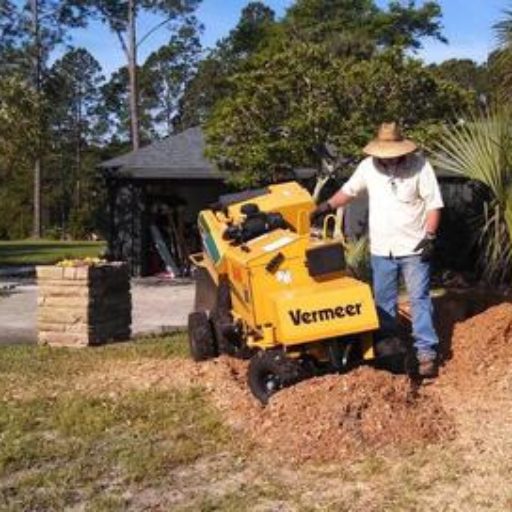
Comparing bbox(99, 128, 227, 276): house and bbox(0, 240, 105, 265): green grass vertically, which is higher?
bbox(99, 128, 227, 276): house

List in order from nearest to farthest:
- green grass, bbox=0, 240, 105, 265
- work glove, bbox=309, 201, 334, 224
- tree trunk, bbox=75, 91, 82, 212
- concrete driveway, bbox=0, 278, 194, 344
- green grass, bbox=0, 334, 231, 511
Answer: green grass, bbox=0, 334, 231, 511 → work glove, bbox=309, 201, 334, 224 → concrete driveway, bbox=0, 278, 194, 344 → green grass, bbox=0, 240, 105, 265 → tree trunk, bbox=75, 91, 82, 212

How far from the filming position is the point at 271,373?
6.37 m

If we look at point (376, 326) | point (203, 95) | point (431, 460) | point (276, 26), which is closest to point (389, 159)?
point (376, 326)

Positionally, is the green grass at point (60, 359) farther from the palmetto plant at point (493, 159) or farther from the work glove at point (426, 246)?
the palmetto plant at point (493, 159)

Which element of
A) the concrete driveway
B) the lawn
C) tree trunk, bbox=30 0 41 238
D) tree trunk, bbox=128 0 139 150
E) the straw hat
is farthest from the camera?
tree trunk, bbox=128 0 139 150

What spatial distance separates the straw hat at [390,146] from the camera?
7039mm

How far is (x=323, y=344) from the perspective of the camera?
646cm

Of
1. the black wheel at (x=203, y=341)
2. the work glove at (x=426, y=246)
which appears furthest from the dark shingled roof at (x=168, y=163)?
the work glove at (x=426, y=246)

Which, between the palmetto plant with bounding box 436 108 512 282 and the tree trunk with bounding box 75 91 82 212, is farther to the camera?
the tree trunk with bounding box 75 91 82 212

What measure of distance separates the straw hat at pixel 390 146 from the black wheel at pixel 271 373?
63.2 inches

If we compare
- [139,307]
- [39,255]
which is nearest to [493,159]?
[139,307]

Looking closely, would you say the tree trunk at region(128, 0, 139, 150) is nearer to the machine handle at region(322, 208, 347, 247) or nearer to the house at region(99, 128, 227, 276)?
the house at region(99, 128, 227, 276)

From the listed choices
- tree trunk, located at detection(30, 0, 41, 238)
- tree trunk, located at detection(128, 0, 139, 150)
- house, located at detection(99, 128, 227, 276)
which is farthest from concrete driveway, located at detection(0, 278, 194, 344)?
tree trunk, located at detection(128, 0, 139, 150)

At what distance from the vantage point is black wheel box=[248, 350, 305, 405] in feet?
20.6
